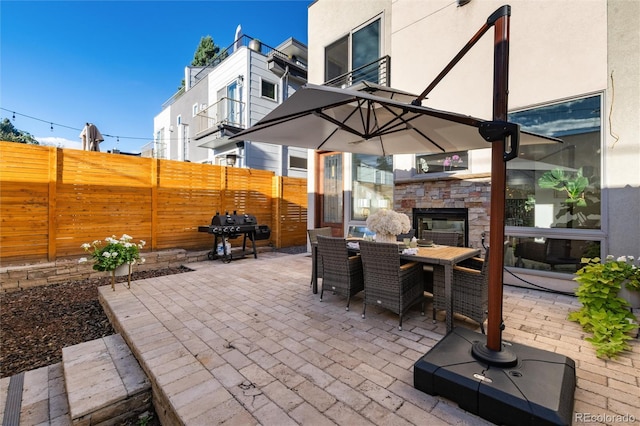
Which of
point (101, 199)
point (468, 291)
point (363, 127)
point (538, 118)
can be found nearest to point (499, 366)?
point (468, 291)

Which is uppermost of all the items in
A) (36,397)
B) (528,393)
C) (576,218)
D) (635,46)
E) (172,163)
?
(635,46)

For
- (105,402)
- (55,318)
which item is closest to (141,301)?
(55,318)

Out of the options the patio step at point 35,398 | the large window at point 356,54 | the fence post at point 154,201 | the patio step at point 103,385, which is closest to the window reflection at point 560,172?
the large window at point 356,54

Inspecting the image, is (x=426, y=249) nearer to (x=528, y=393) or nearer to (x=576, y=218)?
(x=528, y=393)

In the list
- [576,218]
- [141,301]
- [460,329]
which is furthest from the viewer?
[576,218]

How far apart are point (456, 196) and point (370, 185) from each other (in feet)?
6.72

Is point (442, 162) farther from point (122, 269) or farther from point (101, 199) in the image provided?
point (101, 199)

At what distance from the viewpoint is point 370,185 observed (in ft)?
21.6

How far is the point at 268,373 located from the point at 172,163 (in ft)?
19.0

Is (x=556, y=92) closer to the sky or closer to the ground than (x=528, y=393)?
closer to the sky

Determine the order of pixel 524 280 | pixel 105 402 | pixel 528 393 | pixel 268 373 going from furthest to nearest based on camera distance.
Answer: pixel 524 280, pixel 268 373, pixel 105 402, pixel 528 393

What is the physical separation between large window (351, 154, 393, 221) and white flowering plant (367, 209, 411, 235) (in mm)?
2639

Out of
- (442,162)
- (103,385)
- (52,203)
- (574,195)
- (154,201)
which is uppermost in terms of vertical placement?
(442,162)

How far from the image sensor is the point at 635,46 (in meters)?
3.55
